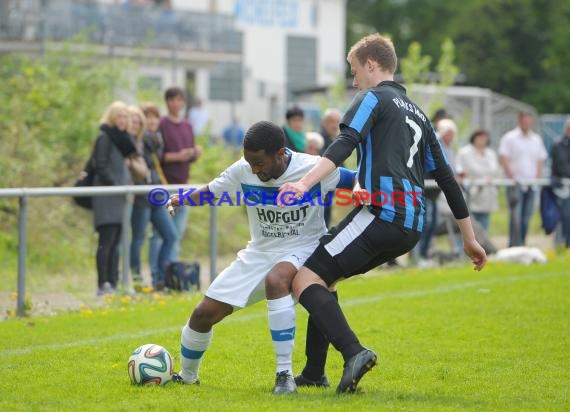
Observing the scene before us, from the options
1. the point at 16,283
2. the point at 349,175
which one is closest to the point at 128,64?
the point at 16,283

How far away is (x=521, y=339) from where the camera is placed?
29.8 ft

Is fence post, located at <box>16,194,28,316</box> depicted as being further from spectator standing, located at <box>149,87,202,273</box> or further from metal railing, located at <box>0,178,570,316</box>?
spectator standing, located at <box>149,87,202,273</box>

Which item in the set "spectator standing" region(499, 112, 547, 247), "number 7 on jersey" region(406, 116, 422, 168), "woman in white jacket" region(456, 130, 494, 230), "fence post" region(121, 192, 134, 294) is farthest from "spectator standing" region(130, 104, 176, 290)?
"spectator standing" region(499, 112, 547, 247)

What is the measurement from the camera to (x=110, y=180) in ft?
39.8

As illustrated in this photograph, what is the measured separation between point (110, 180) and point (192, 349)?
542 centimetres

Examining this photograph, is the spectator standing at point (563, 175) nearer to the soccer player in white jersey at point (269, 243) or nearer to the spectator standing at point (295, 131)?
the spectator standing at point (295, 131)

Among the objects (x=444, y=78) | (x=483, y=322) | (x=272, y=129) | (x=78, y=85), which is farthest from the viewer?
(x=444, y=78)

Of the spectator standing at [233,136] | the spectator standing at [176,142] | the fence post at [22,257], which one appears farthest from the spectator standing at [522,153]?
the fence post at [22,257]

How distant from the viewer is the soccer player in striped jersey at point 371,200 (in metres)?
6.54

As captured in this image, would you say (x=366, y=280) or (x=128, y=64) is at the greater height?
(x=128, y=64)

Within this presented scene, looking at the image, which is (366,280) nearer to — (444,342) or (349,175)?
(444,342)

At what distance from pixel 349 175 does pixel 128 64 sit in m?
11.6

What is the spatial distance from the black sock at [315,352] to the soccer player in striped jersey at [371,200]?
41 cm

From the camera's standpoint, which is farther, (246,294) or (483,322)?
(483,322)
